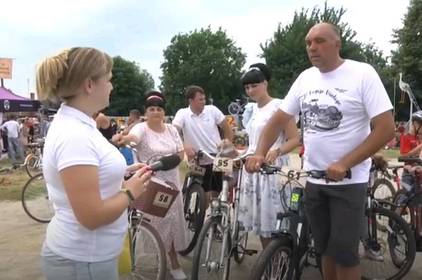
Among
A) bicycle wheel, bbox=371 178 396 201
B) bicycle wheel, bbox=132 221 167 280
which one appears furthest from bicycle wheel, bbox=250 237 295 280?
bicycle wheel, bbox=371 178 396 201

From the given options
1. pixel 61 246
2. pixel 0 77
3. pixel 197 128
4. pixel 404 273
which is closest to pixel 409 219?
pixel 404 273

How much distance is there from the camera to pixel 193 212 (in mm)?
5566

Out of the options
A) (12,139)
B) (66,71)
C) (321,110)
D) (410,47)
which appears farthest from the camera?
(410,47)

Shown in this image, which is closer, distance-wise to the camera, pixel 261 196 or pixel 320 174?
pixel 320 174

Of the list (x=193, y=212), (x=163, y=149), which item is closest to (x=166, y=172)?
(x=163, y=149)

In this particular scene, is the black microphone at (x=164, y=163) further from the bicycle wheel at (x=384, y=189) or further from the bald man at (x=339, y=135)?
the bicycle wheel at (x=384, y=189)

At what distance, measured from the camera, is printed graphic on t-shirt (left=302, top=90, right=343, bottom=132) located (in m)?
3.10

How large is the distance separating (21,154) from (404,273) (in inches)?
684

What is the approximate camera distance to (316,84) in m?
3.21

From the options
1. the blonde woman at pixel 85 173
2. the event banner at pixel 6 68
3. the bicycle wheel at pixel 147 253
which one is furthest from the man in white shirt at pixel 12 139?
the blonde woman at pixel 85 173

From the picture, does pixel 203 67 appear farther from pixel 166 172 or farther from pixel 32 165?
pixel 166 172

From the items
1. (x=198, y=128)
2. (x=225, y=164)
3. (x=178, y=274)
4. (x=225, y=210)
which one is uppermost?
(x=198, y=128)

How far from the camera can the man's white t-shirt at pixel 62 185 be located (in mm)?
1842

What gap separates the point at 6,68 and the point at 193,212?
18813mm
